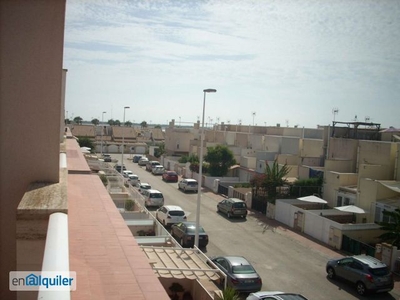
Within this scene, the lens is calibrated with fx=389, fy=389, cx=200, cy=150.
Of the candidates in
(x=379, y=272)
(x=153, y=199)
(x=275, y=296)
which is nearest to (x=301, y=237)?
(x=379, y=272)

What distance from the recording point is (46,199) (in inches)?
118

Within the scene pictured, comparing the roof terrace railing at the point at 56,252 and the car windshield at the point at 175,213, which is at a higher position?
the roof terrace railing at the point at 56,252

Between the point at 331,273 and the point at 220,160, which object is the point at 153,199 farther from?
the point at 331,273

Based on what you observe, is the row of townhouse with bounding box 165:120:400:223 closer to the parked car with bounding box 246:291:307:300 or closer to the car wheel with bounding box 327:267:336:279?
the car wheel with bounding box 327:267:336:279

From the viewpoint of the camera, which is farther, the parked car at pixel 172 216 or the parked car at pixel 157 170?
the parked car at pixel 157 170

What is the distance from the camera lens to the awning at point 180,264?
404 inches

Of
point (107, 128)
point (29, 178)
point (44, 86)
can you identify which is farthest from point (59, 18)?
point (107, 128)

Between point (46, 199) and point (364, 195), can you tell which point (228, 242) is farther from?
Result: point (46, 199)

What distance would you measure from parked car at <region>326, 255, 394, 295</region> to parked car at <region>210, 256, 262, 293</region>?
3653 millimetres

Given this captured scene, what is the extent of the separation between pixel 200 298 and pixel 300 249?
927cm

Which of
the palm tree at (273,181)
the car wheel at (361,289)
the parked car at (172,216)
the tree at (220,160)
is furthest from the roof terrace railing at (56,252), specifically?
the tree at (220,160)
